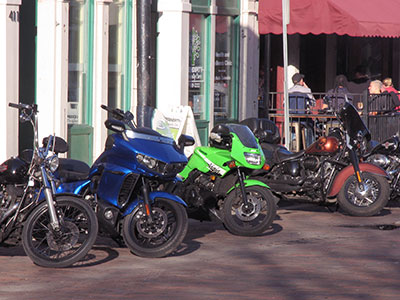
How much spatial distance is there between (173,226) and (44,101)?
15.4 feet

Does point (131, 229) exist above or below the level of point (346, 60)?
below

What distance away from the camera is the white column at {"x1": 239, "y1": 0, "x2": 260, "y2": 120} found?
17438 millimetres

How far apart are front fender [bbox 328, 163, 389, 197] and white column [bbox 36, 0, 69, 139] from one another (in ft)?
12.0

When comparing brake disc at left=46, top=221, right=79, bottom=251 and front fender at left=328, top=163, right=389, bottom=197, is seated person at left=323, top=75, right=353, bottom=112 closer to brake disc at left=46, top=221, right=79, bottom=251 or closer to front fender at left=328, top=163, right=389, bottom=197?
front fender at left=328, top=163, right=389, bottom=197

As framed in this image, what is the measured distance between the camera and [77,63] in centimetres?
1357

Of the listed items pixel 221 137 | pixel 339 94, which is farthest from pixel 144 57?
pixel 339 94

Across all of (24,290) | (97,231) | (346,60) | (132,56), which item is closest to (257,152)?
(97,231)

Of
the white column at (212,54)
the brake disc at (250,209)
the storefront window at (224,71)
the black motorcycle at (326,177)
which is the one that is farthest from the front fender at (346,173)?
the storefront window at (224,71)

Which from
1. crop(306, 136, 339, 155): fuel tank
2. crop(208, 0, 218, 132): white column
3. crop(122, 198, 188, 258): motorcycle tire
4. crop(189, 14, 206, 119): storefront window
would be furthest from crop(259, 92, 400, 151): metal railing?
crop(122, 198, 188, 258): motorcycle tire

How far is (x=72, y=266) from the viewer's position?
26.5ft

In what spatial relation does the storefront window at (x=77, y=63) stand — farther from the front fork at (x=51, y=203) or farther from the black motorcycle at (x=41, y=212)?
the front fork at (x=51, y=203)

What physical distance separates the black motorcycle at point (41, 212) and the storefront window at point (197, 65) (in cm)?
812

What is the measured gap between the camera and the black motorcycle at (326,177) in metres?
11.4

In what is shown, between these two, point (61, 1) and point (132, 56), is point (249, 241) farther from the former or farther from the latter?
point (132, 56)
